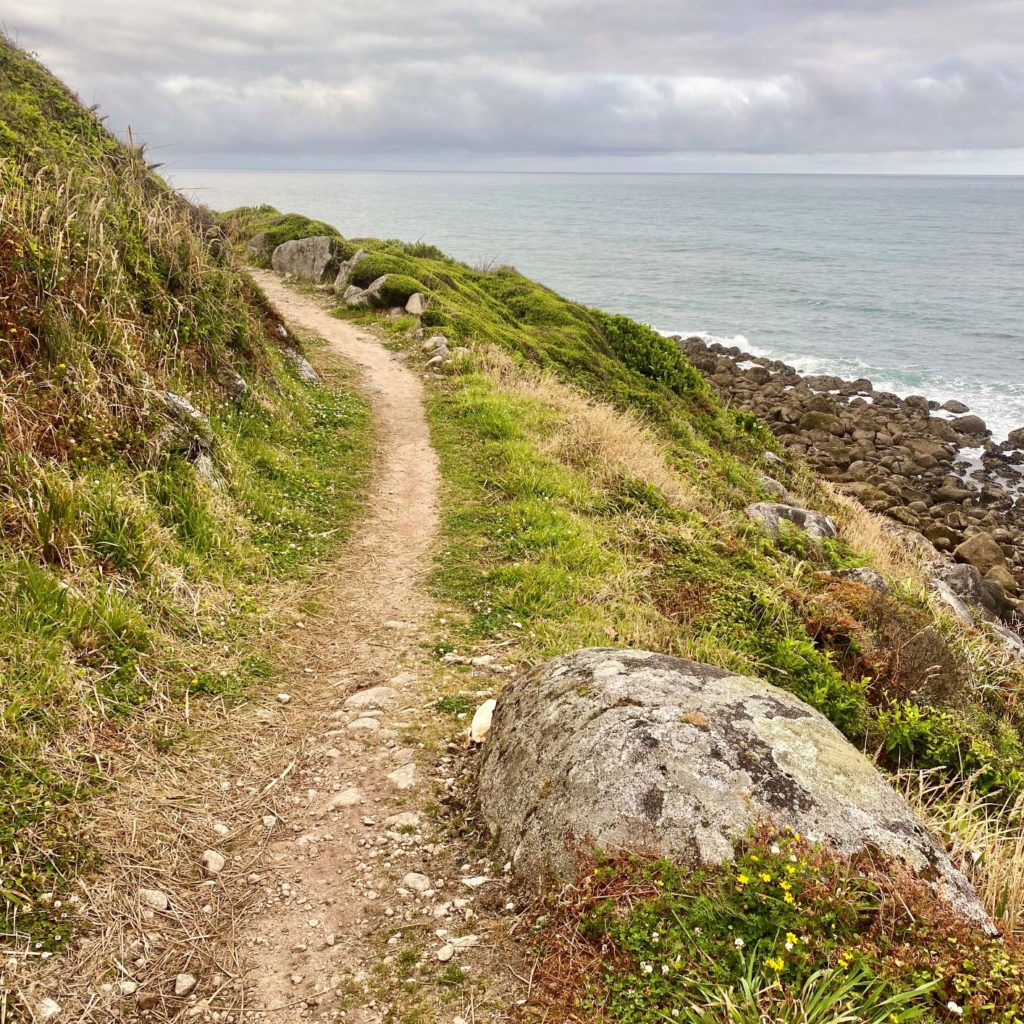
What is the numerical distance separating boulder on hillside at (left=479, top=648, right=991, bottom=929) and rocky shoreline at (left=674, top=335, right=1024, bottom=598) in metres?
17.5

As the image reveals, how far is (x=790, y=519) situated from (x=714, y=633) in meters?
7.45

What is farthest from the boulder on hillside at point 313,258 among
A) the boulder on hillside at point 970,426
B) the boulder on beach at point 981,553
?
the boulder on hillside at point 970,426

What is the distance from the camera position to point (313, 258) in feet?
94.5

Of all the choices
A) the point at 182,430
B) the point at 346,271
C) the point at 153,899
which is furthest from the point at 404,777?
the point at 346,271

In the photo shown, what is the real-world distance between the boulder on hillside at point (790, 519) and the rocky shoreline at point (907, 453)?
22.6ft

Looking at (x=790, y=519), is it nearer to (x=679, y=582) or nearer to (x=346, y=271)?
(x=679, y=582)

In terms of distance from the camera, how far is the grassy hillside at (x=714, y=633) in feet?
11.0

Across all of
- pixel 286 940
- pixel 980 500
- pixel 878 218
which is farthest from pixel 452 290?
pixel 878 218

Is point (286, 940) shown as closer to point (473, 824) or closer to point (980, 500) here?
point (473, 824)

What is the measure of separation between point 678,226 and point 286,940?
489 feet

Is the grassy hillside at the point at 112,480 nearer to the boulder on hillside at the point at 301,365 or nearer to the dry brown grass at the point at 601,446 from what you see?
the boulder on hillside at the point at 301,365

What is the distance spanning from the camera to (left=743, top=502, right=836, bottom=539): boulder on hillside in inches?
539

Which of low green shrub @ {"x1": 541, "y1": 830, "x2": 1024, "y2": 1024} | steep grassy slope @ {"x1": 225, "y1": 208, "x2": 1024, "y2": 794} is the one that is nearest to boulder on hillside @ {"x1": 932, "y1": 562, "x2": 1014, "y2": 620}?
steep grassy slope @ {"x1": 225, "y1": 208, "x2": 1024, "y2": 794}

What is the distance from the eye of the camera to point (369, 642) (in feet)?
23.3
